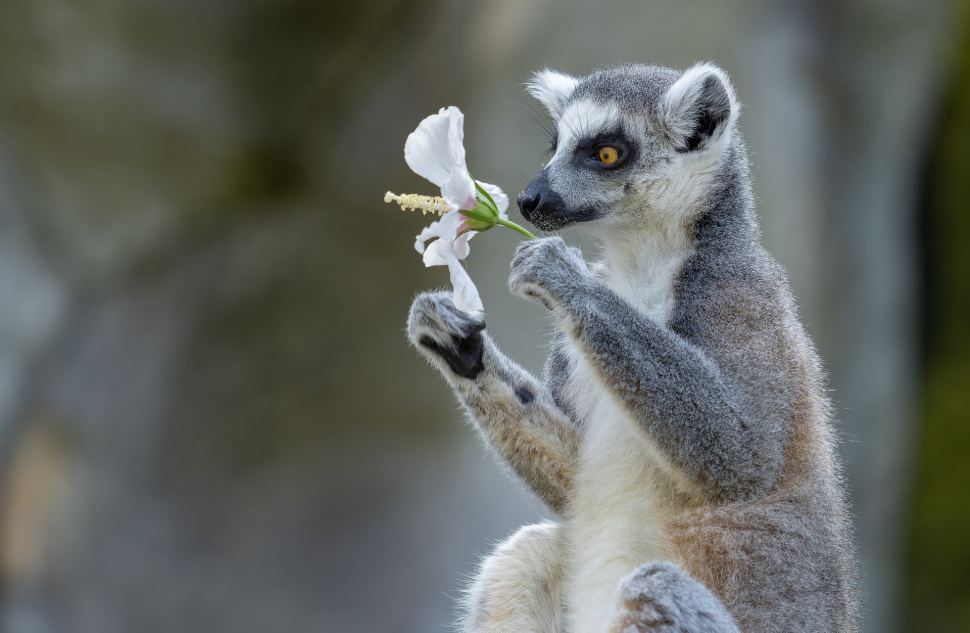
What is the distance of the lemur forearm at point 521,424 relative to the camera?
8.18 feet

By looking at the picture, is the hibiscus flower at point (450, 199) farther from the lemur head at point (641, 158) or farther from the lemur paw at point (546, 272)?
the lemur head at point (641, 158)

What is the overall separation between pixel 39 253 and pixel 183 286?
3.47 feet

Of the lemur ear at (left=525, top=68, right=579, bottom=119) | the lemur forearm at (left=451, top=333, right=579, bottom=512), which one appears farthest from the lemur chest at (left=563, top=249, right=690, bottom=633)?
the lemur ear at (left=525, top=68, right=579, bottom=119)

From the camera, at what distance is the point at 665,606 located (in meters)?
1.86

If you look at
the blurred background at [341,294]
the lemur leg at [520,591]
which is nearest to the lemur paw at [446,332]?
the lemur leg at [520,591]

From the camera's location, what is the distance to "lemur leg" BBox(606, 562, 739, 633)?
1.86m

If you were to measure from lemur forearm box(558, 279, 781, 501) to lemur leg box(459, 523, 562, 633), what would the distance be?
67cm

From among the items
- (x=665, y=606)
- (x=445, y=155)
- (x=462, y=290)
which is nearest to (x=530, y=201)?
(x=445, y=155)

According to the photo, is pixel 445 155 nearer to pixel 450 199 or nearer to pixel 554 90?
pixel 450 199

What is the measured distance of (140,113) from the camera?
4.93 meters

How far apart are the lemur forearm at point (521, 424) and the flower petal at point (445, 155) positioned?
691 mm

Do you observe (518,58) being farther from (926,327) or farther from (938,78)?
(926,327)

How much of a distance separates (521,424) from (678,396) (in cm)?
64

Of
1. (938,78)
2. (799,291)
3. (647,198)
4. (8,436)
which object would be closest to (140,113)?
(8,436)
